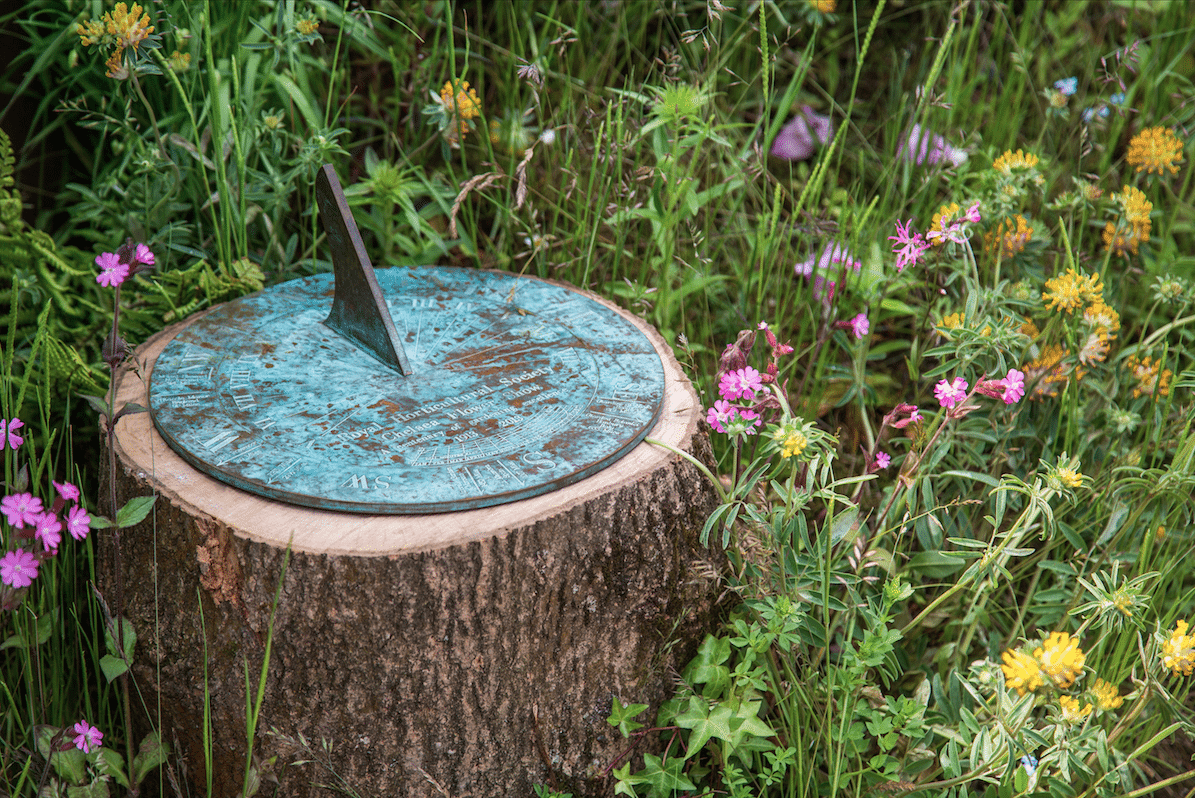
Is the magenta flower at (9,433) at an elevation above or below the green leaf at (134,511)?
above

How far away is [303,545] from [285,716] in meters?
0.34

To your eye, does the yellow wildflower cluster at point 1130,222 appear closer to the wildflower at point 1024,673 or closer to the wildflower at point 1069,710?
the wildflower at point 1069,710

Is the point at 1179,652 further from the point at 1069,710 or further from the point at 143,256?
the point at 143,256

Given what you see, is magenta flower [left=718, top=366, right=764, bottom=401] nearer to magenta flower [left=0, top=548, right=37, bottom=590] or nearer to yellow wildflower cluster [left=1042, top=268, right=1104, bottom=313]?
yellow wildflower cluster [left=1042, top=268, right=1104, bottom=313]

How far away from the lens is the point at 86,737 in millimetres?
1696

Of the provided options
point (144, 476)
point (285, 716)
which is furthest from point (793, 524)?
point (144, 476)

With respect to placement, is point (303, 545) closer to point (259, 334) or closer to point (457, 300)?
point (259, 334)

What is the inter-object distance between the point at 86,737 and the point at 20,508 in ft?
1.47

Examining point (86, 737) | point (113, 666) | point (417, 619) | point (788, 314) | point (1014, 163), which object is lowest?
point (86, 737)

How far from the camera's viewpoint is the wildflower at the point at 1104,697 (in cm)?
165

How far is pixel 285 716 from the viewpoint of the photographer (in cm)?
172

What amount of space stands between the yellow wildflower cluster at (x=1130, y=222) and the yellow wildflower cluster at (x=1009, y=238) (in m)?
0.18

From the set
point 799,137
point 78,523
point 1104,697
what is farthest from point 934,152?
point 78,523

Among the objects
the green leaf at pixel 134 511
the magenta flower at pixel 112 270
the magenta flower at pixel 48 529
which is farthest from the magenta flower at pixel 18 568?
the magenta flower at pixel 112 270
